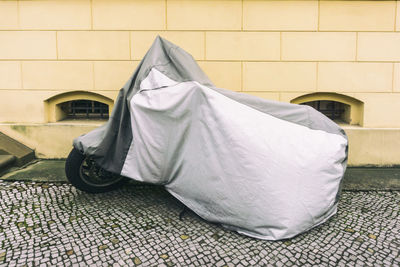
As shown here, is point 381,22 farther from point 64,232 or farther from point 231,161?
point 64,232

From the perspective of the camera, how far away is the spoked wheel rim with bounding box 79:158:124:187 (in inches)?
152

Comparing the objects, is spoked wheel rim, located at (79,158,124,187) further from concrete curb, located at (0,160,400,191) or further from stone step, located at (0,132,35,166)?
stone step, located at (0,132,35,166)

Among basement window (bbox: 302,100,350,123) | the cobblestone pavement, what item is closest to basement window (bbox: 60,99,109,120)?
the cobblestone pavement

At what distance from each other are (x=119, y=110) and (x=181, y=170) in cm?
103

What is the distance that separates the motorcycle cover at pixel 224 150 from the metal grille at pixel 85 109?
2392 mm

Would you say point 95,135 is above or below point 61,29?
below

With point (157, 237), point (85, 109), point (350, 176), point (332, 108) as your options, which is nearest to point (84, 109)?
point (85, 109)

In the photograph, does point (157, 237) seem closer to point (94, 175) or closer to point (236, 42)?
point (94, 175)

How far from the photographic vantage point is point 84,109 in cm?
602

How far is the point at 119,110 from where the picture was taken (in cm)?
363

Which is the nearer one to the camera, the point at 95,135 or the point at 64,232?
the point at 64,232

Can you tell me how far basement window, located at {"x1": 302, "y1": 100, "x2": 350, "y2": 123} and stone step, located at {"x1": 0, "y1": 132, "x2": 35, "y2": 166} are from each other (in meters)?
4.91

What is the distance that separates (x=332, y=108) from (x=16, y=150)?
219 inches

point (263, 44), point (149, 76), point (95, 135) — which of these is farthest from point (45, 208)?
point (263, 44)
